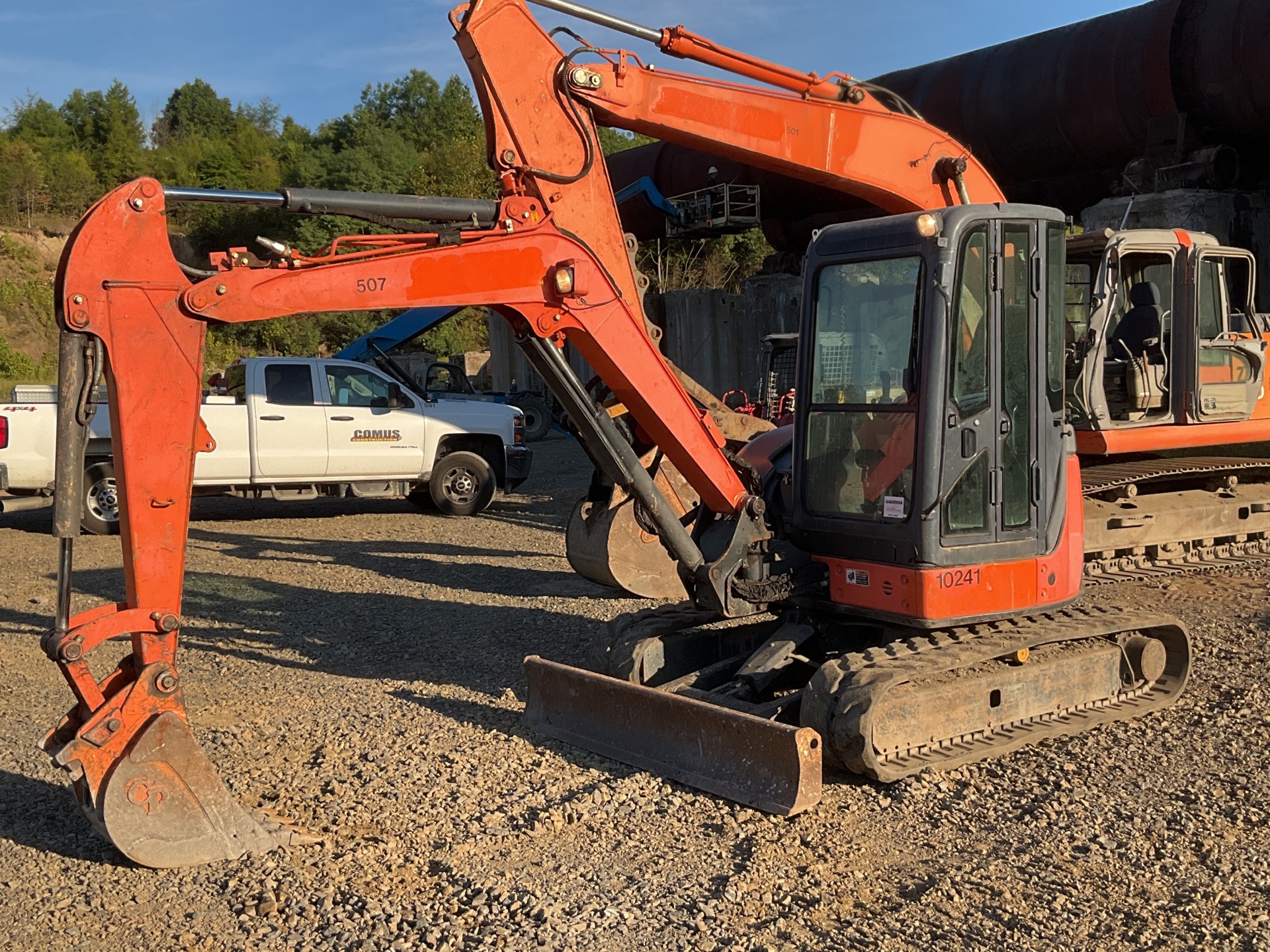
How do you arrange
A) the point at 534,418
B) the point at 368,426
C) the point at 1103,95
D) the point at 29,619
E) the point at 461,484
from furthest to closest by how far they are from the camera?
the point at 534,418 < the point at 461,484 < the point at 368,426 < the point at 1103,95 < the point at 29,619

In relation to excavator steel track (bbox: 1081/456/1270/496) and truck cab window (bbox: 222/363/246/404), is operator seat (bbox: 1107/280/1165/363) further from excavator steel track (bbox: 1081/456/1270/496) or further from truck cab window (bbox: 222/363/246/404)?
truck cab window (bbox: 222/363/246/404)

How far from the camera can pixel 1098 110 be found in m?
14.4

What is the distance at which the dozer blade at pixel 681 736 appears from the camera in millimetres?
5355

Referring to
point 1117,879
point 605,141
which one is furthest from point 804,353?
point 605,141

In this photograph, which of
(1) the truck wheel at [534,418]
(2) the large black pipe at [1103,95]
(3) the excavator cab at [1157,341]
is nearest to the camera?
(3) the excavator cab at [1157,341]

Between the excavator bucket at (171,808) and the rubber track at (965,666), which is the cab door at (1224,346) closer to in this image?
the rubber track at (965,666)

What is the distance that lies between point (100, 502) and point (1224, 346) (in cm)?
1137

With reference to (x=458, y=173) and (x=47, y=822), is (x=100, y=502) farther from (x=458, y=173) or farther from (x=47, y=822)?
(x=458, y=173)

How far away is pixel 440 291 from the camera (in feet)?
19.0

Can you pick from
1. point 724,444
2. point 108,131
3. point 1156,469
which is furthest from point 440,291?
point 108,131

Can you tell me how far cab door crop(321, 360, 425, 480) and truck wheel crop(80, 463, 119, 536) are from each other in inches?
94.5

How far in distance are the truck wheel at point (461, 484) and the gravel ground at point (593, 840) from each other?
6.98 m

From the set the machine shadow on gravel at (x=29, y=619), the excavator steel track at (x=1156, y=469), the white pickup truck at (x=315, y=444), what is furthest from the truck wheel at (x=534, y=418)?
the excavator steel track at (x=1156, y=469)

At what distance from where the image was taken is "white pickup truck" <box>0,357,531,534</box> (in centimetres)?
1381
